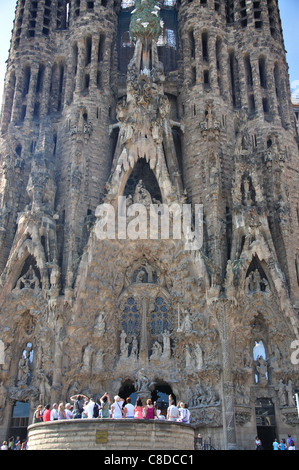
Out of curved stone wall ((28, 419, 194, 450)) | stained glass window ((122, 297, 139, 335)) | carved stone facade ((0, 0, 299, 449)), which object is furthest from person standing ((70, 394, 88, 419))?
stained glass window ((122, 297, 139, 335))

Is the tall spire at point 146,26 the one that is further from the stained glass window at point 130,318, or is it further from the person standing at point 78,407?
the person standing at point 78,407

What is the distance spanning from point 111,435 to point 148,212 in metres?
10.4

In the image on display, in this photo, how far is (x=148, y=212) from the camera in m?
21.0

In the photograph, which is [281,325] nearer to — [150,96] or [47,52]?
[150,96]

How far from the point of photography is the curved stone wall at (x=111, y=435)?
469 inches

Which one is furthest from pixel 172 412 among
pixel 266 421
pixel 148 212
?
pixel 148 212

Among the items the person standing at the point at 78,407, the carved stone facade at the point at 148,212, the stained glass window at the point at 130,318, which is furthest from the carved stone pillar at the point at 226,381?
the person standing at the point at 78,407

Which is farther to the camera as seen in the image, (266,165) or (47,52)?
(47,52)

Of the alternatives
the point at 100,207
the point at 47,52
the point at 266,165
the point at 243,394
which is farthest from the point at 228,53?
the point at 243,394

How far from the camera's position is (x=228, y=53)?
25812 millimetres

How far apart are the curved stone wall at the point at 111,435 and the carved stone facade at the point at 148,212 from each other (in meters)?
5.55

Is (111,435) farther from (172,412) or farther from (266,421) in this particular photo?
(266,421)

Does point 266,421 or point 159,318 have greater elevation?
point 159,318

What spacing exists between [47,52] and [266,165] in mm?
11678
